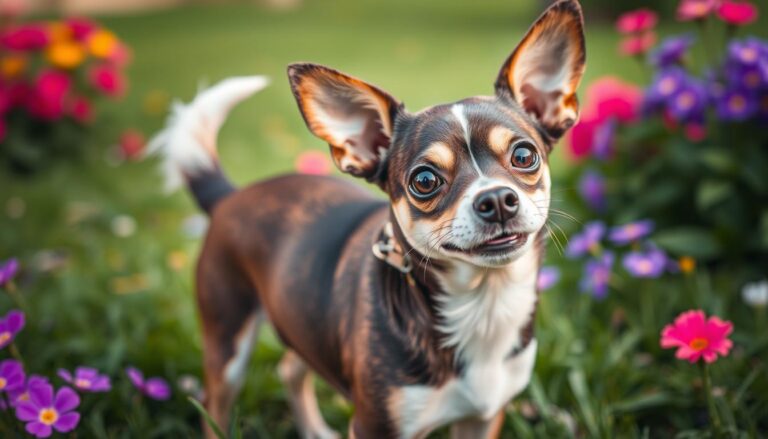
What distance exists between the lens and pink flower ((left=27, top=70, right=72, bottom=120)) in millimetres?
5750

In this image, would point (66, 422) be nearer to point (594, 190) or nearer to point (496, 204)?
point (496, 204)

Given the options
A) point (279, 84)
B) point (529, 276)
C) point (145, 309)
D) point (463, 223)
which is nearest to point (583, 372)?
point (529, 276)

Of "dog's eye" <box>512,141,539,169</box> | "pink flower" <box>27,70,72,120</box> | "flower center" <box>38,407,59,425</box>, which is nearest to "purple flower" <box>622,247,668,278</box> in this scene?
"dog's eye" <box>512,141,539,169</box>

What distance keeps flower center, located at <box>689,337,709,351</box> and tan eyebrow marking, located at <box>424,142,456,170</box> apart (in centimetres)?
102

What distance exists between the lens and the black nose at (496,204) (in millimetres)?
1855

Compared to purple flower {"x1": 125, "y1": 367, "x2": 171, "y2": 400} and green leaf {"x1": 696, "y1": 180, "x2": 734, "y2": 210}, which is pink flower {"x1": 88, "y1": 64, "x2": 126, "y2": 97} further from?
green leaf {"x1": 696, "y1": 180, "x2": 734, "y2": 210}

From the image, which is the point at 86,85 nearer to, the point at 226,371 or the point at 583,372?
the point at 226,371

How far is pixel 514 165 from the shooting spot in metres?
2.04

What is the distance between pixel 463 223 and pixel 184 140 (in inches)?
61.6

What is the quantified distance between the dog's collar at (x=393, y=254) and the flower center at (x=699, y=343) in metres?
0.96

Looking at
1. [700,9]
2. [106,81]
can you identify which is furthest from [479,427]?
[106,81]

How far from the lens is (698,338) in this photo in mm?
2320

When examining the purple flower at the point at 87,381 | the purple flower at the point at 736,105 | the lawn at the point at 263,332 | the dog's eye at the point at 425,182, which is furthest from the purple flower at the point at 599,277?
the purple flower at the point at 87,381

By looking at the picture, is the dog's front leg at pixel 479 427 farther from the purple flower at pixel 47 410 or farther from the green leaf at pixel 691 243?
the green leaf at pixel 691 243
